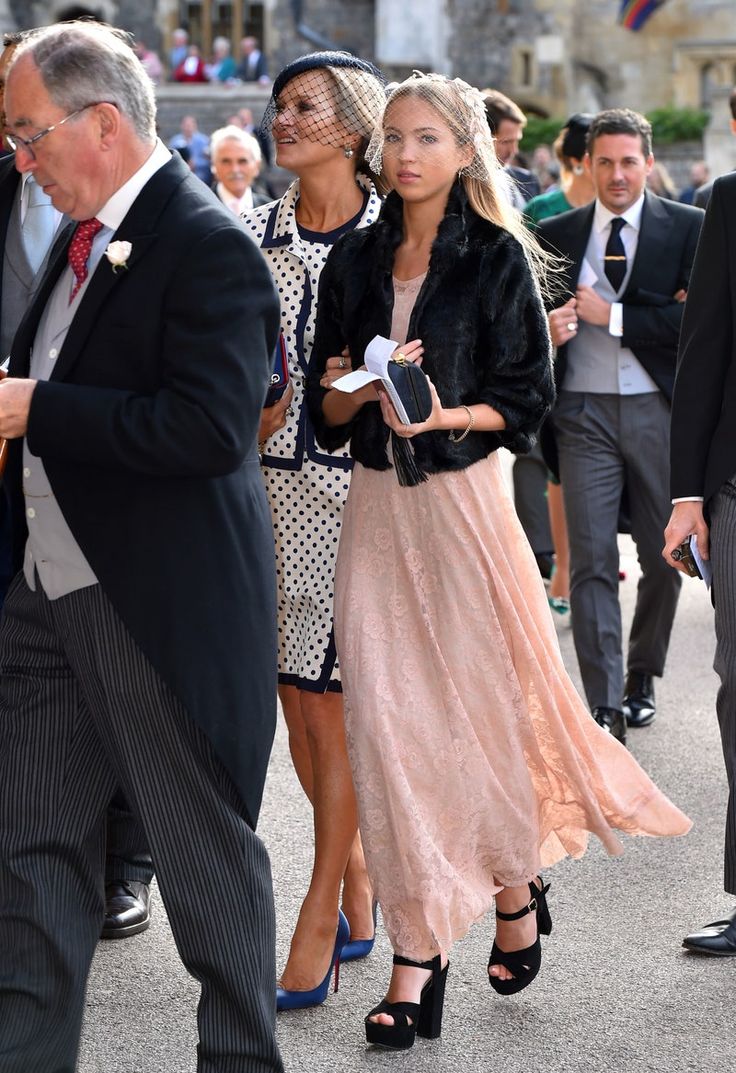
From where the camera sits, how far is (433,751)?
4285mm

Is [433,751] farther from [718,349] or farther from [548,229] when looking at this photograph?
[548,229]

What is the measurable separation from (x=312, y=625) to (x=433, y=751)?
534 millimetres

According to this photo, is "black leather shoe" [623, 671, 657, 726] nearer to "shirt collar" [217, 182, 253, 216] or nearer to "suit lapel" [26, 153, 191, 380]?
"suit lapel" [26, 153, 191, 380]

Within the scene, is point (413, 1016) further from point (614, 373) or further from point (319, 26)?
point (319, 26)

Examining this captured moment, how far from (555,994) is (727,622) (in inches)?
41.1

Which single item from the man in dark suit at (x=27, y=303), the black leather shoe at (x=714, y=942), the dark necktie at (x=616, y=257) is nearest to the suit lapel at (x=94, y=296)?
the man in dark suit at (x=27, y=303)

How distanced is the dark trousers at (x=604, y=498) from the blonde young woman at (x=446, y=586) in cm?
236

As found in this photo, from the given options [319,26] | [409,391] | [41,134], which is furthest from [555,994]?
[319,26]

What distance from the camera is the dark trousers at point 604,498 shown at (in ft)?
22.3

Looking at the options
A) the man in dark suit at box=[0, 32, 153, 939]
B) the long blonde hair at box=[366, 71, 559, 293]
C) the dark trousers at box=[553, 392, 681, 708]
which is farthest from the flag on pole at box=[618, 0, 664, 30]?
the long blonde hair at box=[366, 71, 559, 293]

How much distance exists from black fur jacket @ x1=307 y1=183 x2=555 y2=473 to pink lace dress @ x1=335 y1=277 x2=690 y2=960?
6cm

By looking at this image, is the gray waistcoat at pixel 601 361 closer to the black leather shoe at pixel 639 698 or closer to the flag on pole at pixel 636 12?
the black leather shoe at pixel 639 698

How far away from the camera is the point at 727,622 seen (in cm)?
462

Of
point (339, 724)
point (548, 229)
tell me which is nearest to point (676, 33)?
point (548, 229)
